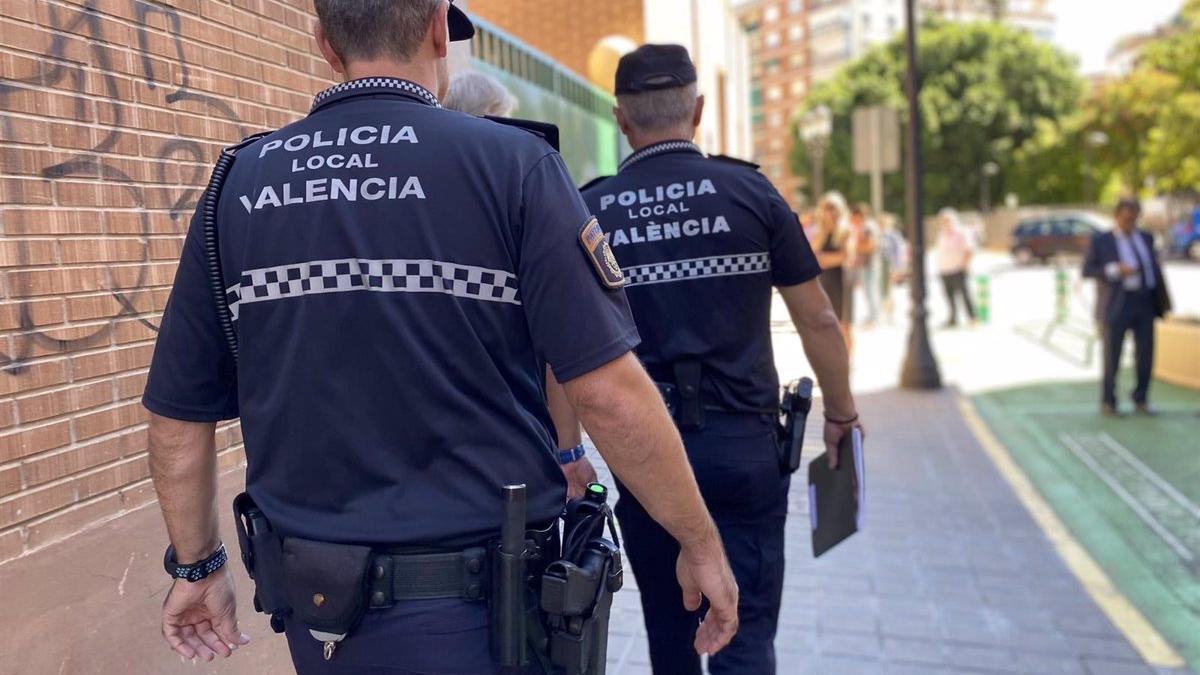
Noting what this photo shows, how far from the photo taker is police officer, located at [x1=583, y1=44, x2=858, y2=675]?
9.79 ft

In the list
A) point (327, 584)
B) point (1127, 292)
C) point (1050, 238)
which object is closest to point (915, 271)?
point (1127, 292)

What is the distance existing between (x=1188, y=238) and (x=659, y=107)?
36.5m

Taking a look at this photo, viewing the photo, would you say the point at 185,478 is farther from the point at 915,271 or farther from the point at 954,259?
the point at 954,259

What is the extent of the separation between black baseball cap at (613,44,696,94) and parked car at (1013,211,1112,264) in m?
38.3

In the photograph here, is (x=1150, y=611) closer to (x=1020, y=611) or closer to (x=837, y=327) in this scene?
(x=1020, y=611)

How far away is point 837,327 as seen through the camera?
320cm

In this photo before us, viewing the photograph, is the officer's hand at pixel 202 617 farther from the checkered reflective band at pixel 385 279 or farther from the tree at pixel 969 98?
the tree at pixel 969 98

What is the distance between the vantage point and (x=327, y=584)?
173 cm

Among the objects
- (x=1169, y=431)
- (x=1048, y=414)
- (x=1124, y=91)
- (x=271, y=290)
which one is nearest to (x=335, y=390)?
(x=271, y=290)

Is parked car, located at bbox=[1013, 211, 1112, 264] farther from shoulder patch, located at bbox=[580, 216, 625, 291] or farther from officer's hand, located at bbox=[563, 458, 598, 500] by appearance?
shoulder patch, located at bbox=[580, 216, 625, 291]

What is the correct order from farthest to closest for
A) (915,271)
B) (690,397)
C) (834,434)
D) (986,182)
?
(986,182) → (915,271) → (834,434) → (690,397)

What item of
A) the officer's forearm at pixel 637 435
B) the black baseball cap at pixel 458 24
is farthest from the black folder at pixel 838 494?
the black baseball cap at pixel 458 24

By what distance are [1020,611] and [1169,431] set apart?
15.1ft

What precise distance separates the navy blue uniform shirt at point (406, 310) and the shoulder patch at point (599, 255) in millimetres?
16
